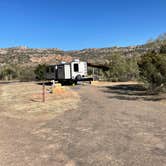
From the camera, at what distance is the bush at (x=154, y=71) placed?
13.8m

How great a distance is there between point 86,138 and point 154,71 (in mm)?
9349

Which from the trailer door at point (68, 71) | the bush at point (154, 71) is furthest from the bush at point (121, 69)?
the bush at point (154, 71)

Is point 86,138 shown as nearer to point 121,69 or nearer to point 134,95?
point 134,95

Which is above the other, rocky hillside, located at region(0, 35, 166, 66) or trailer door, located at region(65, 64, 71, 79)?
rocky hillside, located at region(0, 35, 166, 66)

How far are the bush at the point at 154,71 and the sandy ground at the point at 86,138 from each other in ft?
14.4

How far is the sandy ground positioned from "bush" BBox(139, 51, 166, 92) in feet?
14.4

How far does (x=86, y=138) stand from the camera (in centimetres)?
625

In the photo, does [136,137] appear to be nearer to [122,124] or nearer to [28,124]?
[122,124]

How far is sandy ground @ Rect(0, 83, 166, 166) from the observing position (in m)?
4.79

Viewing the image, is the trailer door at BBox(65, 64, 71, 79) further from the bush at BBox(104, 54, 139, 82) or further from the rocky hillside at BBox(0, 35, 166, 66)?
the rocky hillside at BBox(0, 35, 166, 66)

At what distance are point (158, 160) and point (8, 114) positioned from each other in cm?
699

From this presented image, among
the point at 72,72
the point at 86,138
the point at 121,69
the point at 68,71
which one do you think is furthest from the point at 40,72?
the point at 86,138

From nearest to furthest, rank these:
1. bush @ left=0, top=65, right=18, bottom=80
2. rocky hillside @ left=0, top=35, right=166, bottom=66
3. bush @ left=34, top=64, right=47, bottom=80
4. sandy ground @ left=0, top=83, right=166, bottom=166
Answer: sandy ground @ left=0, top=83, right=166, bottom=166 → bush @ left=34, top=64, right=47, bottom=80 → bush @ left=0, top=65, right=18, bottom=80 → rocky hillside @ left=0, top=35, right=166, bottom=66

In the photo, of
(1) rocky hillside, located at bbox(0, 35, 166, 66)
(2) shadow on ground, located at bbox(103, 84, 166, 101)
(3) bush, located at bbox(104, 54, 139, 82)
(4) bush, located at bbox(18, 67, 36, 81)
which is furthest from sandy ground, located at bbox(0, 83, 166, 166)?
(1) rocky hillside, located at bbox(0, 35, 166, 66)
